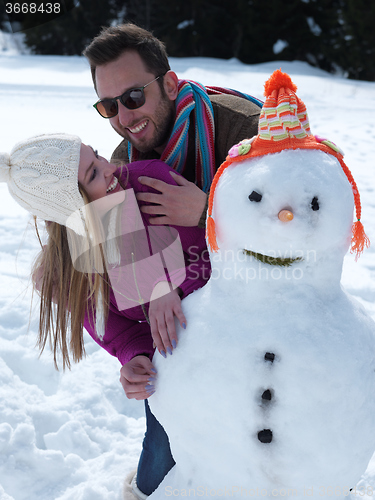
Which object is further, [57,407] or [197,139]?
[57,407]

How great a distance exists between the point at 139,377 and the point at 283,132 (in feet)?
2.46

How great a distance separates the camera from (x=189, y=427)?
3.81ft

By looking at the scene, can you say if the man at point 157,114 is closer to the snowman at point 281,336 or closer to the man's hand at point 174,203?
the man's hand at point 174,203

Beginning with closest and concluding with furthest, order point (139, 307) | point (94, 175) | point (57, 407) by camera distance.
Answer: point (94, 175), point (139, 307), point (57, 407)

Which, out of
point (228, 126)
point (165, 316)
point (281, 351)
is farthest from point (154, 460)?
point (228, 126)

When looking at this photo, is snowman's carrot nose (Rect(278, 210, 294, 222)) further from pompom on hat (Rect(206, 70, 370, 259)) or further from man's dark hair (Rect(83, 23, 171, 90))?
man's dark hair (Rect(83, 23, 171, 90))

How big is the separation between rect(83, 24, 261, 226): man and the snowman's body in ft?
2.13

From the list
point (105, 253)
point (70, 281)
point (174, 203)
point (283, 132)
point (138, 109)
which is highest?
point (283, 132)

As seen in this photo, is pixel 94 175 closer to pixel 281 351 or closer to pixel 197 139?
pixel 197 139

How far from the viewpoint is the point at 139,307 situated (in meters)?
1.54

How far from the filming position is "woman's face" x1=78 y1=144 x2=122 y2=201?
4.46 feet

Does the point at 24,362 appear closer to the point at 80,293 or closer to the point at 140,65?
the point at 80,293

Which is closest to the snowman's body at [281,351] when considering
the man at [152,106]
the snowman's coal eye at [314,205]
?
the snowman's coal eye at [314,205]

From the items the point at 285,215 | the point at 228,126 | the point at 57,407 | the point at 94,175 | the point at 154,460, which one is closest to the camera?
the point at 285,215
